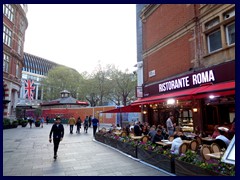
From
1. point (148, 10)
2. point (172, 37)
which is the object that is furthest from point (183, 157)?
point (148, 10)

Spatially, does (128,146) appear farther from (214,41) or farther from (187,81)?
(214,41)

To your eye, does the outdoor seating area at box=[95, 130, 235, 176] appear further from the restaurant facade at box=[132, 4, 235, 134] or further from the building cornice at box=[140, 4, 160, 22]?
the building cornice at box=[140, 4, 160, 22]

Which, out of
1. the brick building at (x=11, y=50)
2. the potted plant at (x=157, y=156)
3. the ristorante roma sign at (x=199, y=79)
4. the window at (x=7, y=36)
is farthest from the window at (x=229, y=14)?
the window at (x=7, y=36)

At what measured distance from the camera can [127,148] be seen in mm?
7949

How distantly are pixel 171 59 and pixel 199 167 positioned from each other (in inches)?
411

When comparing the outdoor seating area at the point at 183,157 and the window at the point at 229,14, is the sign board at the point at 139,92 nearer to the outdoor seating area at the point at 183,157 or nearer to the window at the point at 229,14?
the outdoor seating area at the point at 183,157

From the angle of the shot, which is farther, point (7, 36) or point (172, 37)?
point (7, 36)

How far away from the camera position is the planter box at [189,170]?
4320 millimetres

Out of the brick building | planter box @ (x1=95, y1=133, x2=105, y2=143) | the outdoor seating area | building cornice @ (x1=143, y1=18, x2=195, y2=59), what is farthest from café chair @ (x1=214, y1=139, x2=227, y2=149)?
the brick building

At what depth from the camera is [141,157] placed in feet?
22.5

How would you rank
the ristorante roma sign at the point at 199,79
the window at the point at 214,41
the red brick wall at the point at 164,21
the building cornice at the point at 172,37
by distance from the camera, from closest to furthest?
1. the ristorante roma sign at the point at 199,79
2. the window at the point at 214,41
3. the building cornice at the point at 172,37
4. the red brick wall at the point at 164,21

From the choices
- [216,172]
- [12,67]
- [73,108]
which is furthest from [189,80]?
[73,108]

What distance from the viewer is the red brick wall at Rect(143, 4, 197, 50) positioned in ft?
42.0

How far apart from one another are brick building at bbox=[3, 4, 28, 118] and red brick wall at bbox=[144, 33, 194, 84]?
19.3 meters
